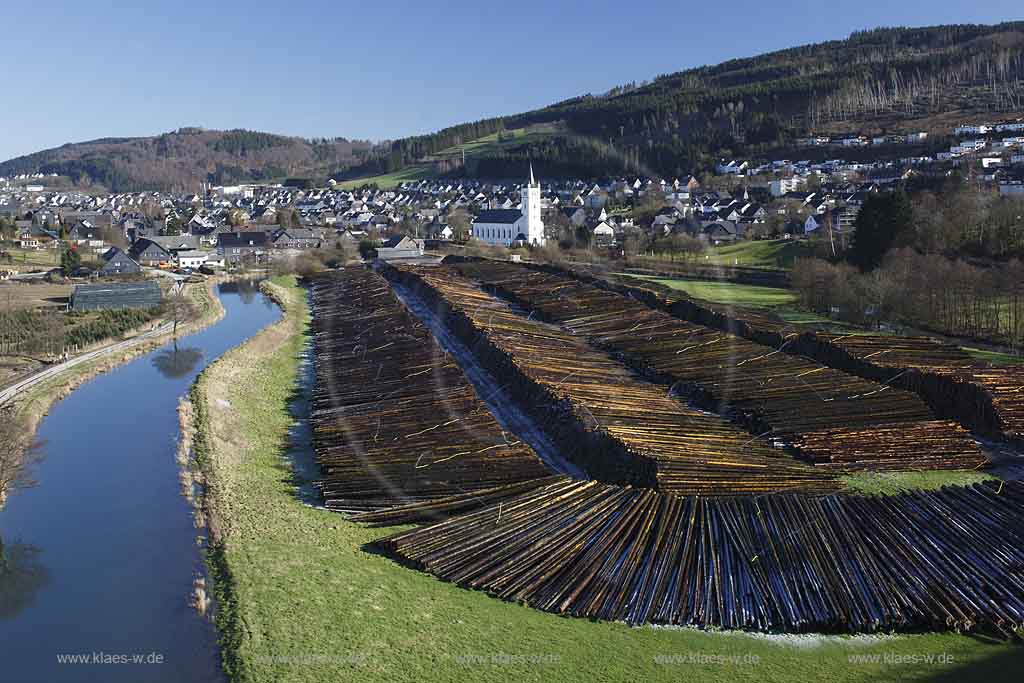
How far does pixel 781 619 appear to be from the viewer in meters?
8.25

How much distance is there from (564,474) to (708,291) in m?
20.9

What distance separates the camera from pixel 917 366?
16.6 m

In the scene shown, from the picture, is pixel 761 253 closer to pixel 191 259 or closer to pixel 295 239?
pixel 295 239

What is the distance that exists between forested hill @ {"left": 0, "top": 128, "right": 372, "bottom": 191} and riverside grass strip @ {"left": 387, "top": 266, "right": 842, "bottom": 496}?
113 m

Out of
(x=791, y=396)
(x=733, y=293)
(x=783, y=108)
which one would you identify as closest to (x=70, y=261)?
(x=733, y=293)

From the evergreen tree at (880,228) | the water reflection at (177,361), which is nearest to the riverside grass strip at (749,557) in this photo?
the water reflection at (177,361)

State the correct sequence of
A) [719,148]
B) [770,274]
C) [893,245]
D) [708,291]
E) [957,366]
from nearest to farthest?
[957,366]
[893,245]
[708,291]
[770,274]
[719,148]

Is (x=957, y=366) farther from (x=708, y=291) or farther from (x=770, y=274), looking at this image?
(x=770, y=274)

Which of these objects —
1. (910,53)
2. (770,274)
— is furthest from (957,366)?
(910,53)

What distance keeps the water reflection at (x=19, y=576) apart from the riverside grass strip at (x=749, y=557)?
4010mm

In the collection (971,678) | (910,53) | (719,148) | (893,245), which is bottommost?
(971,678)

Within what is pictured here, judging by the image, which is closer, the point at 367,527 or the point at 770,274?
the point at 367,527

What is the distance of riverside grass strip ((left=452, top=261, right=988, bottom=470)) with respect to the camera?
13000 millimetres

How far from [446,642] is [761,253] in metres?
33.6
